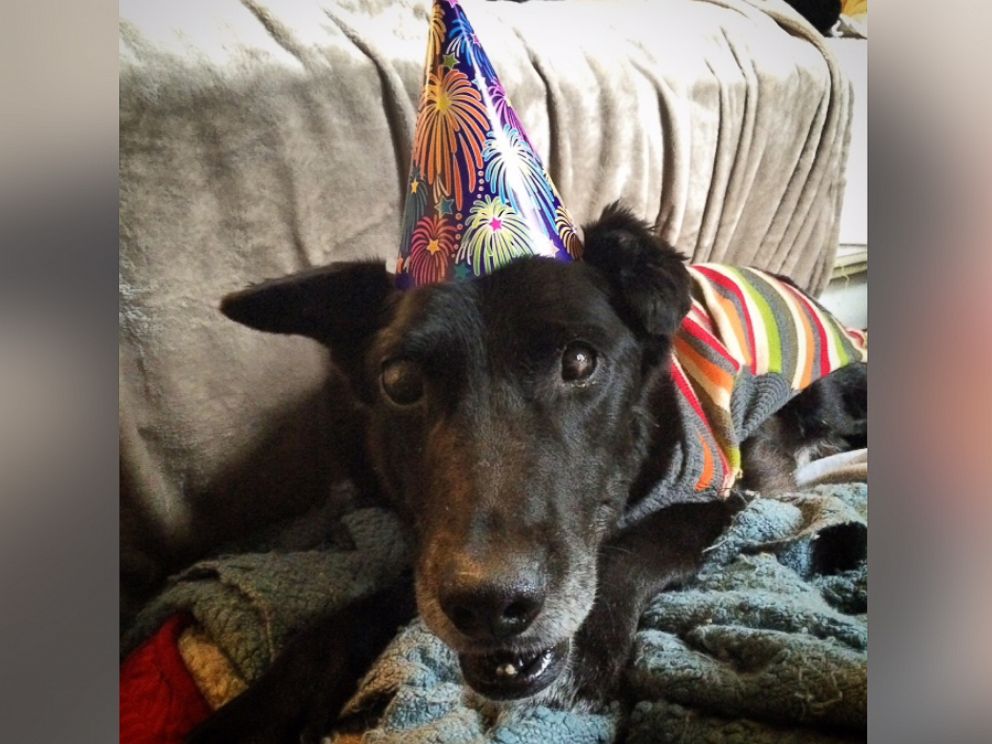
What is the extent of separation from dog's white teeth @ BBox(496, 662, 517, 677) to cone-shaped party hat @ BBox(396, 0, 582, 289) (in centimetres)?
40

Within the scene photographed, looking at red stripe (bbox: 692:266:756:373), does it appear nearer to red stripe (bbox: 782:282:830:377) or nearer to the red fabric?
red stripe (bbox: 782:282:830:377)

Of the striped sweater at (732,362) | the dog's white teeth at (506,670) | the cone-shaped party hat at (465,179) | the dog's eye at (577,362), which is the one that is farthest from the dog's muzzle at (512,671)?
the cone-shaped party hat at (465,179)

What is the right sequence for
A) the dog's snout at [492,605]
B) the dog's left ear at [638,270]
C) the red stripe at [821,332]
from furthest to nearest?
the red stripe at [821,332], the dog's left ear at [638,270], the dog's snout at [492,605]

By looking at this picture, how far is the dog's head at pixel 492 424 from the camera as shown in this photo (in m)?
0.88

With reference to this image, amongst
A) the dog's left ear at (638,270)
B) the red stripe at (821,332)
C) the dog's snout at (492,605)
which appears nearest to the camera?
the dog's snout at (492,605)

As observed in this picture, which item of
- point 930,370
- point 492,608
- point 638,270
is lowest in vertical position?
point 492,608

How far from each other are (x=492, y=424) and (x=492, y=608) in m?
0.18

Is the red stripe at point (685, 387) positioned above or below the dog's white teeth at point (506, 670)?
above

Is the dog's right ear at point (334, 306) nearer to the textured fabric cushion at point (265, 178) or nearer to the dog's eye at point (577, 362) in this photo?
the textured fabric cushion at point (265, 178)

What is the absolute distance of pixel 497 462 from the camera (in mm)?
896

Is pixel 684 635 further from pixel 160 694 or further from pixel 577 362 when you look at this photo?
pixel 160 694

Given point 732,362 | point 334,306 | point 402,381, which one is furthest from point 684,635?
point 334,306

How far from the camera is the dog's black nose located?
0.86 meters

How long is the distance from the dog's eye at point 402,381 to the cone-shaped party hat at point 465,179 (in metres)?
0.08
